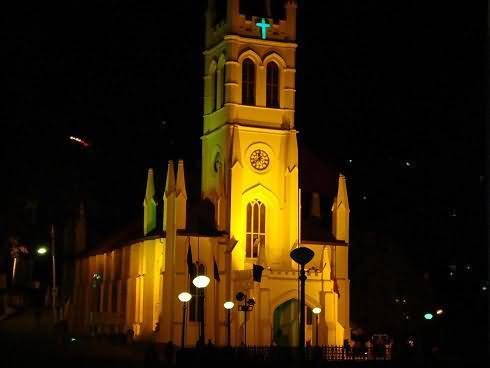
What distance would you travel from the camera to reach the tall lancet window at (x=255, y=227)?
2514 inches

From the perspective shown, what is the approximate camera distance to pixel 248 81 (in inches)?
2586

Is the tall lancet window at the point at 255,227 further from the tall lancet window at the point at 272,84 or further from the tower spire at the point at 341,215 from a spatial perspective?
the tall lancet window at the point at 272,84

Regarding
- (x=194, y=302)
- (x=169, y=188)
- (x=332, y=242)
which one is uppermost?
(x=169, y=188)

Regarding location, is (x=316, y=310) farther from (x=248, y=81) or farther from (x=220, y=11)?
(x=220, y=11)

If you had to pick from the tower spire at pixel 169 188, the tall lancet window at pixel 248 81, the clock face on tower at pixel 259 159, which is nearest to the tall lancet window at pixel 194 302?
the tower spire at pixel 169 188

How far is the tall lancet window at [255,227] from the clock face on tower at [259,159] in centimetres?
205

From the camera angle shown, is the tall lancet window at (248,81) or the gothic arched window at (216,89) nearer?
the tall lancet window at (248,81)

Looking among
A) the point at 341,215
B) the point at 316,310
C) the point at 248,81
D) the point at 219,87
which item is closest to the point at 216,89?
the point at 219,87

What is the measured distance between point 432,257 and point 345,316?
1133 cm

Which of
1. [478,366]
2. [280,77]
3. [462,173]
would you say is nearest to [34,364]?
[478,366]

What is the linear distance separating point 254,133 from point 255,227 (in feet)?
17.9

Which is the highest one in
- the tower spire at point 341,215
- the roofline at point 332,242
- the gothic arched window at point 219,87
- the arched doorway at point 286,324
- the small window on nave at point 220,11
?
the small window on nave at point 220,11

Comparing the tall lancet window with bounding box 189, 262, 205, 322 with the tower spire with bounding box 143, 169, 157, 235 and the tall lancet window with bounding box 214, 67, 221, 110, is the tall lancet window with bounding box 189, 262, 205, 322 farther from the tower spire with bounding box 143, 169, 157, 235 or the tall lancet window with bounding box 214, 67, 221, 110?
the tall lancet window with bounding box 214, 67, 221, 110

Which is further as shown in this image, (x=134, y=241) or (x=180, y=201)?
(x=134, y=241)
